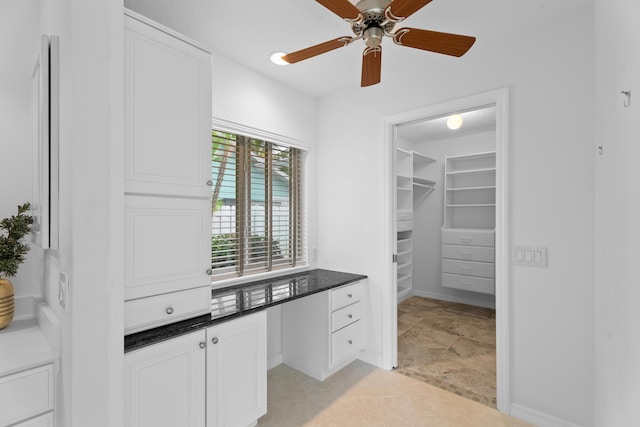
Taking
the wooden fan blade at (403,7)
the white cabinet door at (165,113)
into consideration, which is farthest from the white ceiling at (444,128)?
the white cabinet door at (165,113)

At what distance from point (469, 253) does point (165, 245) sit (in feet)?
13.1

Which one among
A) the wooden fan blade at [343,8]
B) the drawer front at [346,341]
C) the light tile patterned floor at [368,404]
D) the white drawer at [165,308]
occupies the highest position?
the wooden fan blade at [343,8]

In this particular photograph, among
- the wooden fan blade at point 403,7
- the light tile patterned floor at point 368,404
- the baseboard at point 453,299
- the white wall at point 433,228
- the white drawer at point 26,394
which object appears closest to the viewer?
the white drawer at point 26,394

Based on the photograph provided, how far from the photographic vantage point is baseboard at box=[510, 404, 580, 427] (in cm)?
186

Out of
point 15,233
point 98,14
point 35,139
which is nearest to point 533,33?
point 98,14

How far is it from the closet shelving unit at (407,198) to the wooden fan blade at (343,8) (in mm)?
2749

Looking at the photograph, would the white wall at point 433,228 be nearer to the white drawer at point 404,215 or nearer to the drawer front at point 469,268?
the drawer front at point 469,268

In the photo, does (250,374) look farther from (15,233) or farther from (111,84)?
(111,84)

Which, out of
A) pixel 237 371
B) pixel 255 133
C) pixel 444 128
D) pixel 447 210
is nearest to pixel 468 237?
pixel 447 210

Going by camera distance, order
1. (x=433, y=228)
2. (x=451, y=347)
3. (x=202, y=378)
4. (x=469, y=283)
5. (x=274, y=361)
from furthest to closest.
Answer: (x=433, y=228), (x=469, y=283), (x=451, y=347), (x=274, y=361), (x=202, y=378)

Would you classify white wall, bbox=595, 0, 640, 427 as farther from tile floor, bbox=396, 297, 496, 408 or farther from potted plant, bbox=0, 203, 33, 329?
potted plant, bbox=0, 203, 33, 329

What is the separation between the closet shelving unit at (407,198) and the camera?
4.18m

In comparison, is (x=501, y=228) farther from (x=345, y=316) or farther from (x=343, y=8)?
(x=343, y=8)

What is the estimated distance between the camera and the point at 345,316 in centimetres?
257
